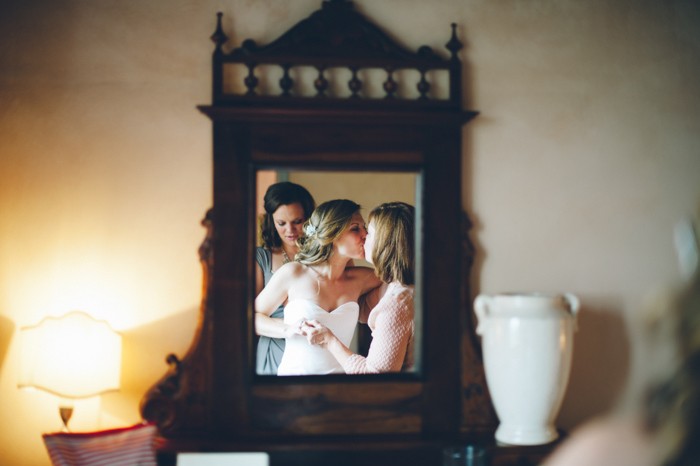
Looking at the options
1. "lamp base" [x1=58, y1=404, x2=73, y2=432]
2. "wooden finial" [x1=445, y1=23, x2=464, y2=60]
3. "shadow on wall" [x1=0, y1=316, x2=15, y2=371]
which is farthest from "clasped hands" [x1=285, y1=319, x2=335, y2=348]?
"wooden finial" [x1=445, y1=23, x2=464, y2=60]

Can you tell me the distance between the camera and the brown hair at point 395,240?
2.04 meters

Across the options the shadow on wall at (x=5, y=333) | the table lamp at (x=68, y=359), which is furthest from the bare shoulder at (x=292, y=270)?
the shadow on wall at (x=5, y=333)

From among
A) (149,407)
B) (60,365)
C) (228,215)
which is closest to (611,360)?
(228,215)

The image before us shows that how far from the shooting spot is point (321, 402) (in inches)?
74.4

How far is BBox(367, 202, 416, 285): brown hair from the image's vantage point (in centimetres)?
204

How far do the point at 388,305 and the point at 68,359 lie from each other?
3.78 feet

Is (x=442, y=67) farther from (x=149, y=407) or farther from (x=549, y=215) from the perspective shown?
(x=149, y=407)

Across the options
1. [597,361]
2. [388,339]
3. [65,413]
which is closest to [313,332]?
[388,339]

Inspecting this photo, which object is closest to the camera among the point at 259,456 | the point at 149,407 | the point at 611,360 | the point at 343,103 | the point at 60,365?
the point at 259,456

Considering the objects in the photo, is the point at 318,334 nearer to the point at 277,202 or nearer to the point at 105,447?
the point at 277,202

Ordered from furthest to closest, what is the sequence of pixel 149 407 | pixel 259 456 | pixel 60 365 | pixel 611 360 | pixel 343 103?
pixel 611 360, pixel 343 103, pixel 149 407, pixel 60 365, pixel 259 456

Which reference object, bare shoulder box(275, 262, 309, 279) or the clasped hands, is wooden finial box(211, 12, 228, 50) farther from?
the clasped hands

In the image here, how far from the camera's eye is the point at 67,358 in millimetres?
1702

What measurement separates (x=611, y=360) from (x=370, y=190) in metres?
1.20
